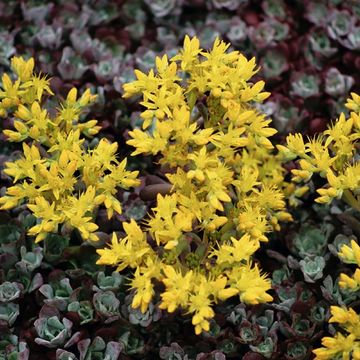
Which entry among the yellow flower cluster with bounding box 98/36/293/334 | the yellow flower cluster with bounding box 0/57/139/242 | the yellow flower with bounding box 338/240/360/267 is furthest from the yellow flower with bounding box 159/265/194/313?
the yellow flower with bounding box 338/240/360/267

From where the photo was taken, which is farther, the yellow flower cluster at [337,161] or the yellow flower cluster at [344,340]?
the yellow flower cluster at [337,161]

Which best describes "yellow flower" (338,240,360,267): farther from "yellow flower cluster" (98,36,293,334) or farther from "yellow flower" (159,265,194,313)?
"yellow flower" (159,265,194,313)

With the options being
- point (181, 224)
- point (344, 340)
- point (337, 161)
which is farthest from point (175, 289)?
point (337, 161)

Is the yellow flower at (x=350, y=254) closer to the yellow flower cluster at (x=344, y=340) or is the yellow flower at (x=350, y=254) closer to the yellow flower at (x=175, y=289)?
the yellow flower cluster at (x=344, y=340)

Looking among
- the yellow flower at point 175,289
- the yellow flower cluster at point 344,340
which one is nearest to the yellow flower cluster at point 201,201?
the yellow flower at point 175,289

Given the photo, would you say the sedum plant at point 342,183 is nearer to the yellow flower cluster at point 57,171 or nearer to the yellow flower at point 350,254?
the yellow flower at point 350,254

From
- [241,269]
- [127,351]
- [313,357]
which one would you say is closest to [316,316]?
[313,357]

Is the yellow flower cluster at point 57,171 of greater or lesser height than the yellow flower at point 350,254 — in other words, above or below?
below
